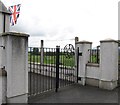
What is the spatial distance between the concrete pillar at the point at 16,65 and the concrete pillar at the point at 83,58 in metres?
3.29

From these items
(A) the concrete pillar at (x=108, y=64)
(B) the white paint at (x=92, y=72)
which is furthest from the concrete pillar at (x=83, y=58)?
(A) the concrete pillar at (x=108, y=64)

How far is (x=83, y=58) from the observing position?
23.4 feet

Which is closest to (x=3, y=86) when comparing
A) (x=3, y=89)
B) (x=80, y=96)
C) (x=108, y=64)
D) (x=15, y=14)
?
(x=3, y=89)

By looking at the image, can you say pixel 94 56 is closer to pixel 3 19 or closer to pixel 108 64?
pixel 108 64

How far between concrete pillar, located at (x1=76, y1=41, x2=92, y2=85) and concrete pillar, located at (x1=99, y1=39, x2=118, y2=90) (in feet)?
2.57

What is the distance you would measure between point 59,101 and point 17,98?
1274mm

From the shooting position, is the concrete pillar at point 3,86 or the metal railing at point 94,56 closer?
the concrete pillar at point 3,86

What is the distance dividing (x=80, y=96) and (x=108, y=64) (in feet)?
6.26

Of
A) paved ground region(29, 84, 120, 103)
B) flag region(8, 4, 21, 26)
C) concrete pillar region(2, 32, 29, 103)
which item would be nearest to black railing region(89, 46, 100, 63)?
paved ground region(29, 84, 120, 103)

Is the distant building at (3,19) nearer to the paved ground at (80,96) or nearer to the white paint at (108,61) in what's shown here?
the paved ground at (80,96)

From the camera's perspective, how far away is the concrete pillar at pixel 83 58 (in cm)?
712

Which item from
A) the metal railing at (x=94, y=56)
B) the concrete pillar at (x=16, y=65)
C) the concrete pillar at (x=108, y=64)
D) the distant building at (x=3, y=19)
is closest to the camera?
the concrete pillar at (x=16, y=65)

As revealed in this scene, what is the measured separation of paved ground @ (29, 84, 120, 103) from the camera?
4.90m

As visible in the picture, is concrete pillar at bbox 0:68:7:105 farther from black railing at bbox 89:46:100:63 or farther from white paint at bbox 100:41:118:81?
black railing at bbox 89:46:100:63
